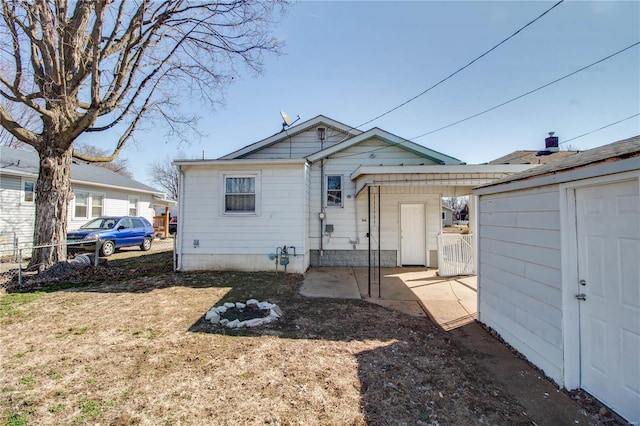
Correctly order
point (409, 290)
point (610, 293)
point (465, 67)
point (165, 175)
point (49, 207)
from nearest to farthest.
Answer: point (610, 293) → point (465, 67) → point (409, 290) → point (49, 207) → point (165, 175)

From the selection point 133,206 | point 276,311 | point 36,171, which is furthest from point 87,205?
point 276,311

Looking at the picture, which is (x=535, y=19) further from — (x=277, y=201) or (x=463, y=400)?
(x=277, y=201)

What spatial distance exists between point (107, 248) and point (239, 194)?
7178 mm

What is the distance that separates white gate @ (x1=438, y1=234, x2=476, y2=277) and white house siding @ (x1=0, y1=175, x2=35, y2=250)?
1569 cm

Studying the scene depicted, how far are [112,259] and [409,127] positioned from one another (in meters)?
12.0

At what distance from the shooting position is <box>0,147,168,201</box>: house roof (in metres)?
11.6

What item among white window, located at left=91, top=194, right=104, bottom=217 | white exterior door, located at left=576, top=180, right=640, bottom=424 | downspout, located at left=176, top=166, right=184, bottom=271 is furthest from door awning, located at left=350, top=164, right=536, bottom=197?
white window, located at left=91, top=194, right=104, bottom=217

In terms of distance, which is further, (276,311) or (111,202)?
(111,202)

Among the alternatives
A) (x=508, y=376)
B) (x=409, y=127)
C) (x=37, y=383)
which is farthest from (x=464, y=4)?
(x=37, y=383)

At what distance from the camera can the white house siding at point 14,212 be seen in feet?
36.4

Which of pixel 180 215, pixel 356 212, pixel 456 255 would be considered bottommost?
pixel 456 255

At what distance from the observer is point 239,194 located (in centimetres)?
859

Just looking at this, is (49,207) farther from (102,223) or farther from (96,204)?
(96,204)

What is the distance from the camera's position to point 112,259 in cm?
1088
